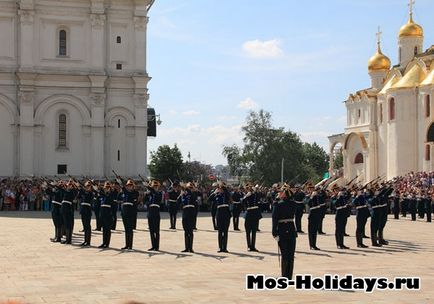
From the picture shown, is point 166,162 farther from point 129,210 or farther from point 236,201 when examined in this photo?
point 129,210

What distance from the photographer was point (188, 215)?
63.9 feet

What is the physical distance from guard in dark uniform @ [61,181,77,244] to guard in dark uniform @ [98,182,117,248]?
0.91 meters

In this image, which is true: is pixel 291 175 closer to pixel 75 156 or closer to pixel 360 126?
pixel 360 126

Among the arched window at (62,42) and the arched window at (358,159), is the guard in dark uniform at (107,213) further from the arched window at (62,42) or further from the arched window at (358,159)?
the arched window at (358,159)

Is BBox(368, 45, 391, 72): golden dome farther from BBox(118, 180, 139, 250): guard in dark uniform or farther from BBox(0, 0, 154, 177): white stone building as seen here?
BBox(118, 180, 139, 250): guard in dark uniform

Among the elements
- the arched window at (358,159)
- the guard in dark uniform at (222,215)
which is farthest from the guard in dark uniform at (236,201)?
the arched window at (358,159)

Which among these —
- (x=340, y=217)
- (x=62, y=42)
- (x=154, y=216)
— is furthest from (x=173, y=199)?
(x=62, y=42)

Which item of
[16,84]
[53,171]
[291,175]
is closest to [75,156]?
[53,171]

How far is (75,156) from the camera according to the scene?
150 feet

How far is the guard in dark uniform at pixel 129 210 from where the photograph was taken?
1966cm

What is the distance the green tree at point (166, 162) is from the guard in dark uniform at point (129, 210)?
49093 millimetres

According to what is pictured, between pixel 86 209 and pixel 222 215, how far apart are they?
4.26 m

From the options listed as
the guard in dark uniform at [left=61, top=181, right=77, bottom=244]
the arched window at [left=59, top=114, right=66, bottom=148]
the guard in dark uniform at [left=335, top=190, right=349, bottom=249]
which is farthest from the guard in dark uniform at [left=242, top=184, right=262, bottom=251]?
the arched window at [left=59, top=114, right=66, bottom=148]

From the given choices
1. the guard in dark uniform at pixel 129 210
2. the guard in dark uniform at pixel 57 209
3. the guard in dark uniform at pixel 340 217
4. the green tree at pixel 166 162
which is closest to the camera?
the guard in dark uniform at pixel 129 210
